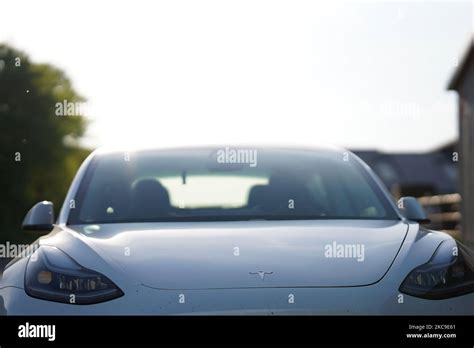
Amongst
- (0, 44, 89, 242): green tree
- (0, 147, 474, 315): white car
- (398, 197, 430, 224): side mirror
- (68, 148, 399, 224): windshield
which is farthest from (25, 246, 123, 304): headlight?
(0, 44, 89, 242): green tree

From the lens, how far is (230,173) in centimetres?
590

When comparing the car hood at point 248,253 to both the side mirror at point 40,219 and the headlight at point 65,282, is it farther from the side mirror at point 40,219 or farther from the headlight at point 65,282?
the side mirror at point 40,219

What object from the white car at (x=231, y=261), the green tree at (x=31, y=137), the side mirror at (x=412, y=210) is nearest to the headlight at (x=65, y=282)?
the white car at (x=231, y=261)

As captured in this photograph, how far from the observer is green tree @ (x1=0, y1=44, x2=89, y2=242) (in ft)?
169

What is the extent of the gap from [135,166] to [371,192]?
4.05 feet

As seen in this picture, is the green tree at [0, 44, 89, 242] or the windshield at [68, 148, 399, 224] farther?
the green tree at [0, 44, 89, 242]

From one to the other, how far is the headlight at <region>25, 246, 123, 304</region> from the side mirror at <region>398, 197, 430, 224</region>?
185 cm

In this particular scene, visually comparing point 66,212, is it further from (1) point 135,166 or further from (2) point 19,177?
(2) point 19,177

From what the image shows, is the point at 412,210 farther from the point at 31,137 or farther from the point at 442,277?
the point at 31,137

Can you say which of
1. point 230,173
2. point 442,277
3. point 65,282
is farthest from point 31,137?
point 442,277

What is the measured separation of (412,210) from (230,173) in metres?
1.03

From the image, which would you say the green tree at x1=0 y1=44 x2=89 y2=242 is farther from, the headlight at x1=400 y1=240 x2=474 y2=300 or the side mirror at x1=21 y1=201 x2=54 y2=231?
the headlight at x1=400 y1=240 x2=474 y2=300

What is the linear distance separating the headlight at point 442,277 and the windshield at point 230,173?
33.4 inches
